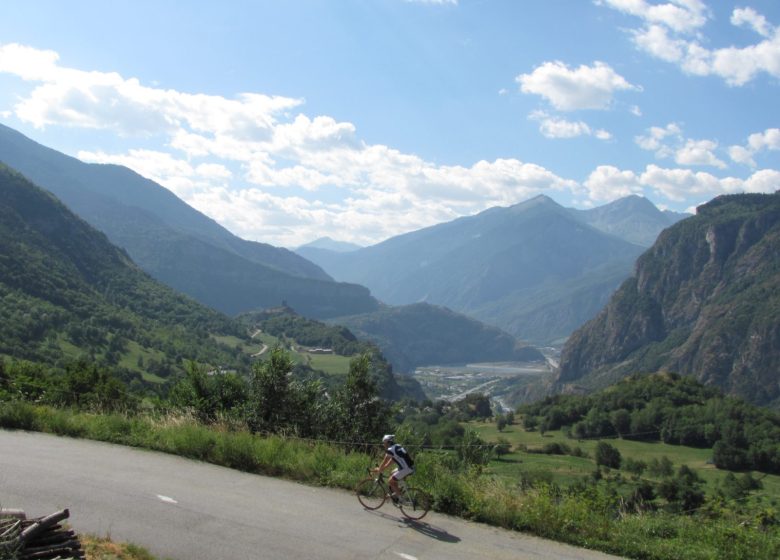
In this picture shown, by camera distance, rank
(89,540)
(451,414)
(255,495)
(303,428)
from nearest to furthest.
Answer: (89,540)
(255,495)
(303,428)
(451,414)

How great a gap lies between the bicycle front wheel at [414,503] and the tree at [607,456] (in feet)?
302

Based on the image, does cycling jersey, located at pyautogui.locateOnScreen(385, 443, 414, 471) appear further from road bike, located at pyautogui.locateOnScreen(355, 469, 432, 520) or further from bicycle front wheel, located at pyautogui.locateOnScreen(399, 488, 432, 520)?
bicycle front wheel, located at pyautogui.locateOnScreen(399, 488, 432, 520)

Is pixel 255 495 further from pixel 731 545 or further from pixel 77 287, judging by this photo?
pixel 77 287

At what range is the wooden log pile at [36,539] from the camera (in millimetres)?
7395

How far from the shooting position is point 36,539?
7.73 meters

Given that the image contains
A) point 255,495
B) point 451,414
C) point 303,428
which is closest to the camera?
point 255,495

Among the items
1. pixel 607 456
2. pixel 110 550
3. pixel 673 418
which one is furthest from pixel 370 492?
pixel 673 418

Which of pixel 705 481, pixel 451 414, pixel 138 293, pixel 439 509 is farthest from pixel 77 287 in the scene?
pixel 439 509

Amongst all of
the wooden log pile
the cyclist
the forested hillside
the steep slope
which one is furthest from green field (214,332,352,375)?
the wooden log pile

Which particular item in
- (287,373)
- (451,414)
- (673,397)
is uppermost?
(287,373)

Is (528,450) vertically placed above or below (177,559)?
below

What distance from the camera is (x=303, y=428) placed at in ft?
72.0

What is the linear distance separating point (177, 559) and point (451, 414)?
12520cm

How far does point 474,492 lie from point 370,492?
2183 mm
